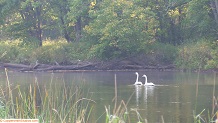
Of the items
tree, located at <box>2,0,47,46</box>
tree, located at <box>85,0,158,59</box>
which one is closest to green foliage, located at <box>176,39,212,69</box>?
tree, located at <box>85,0,158,59</box>

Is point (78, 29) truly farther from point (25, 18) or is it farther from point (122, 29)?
point (122, 29)

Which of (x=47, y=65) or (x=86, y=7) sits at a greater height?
(x=86, y=7)

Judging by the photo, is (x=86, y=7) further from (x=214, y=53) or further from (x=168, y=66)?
(x=214, y=53)

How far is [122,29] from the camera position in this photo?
1585 inches

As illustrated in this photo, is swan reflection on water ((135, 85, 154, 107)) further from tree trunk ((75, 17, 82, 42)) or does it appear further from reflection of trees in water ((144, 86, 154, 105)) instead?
tree trunk ((75, 17, 82, 42))

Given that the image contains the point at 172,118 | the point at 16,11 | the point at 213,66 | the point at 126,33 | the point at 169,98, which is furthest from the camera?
the point at 16,11

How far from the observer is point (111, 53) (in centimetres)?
4159

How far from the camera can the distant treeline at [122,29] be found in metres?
39.5

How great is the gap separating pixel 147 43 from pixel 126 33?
94.4 inches

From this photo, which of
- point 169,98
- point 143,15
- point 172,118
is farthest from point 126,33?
point 172,118

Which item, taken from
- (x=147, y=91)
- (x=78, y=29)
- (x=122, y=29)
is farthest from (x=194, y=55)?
(x=147, y=91)

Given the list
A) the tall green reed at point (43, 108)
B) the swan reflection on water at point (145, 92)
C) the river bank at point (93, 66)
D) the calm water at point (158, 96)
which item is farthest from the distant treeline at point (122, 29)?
the tall green reed at point (43, 108)

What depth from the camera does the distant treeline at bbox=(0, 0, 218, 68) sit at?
3950cm

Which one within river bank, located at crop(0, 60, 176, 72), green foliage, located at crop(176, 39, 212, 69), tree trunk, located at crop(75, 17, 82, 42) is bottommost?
river bank, located at crop(0, 60, 176, 72)
